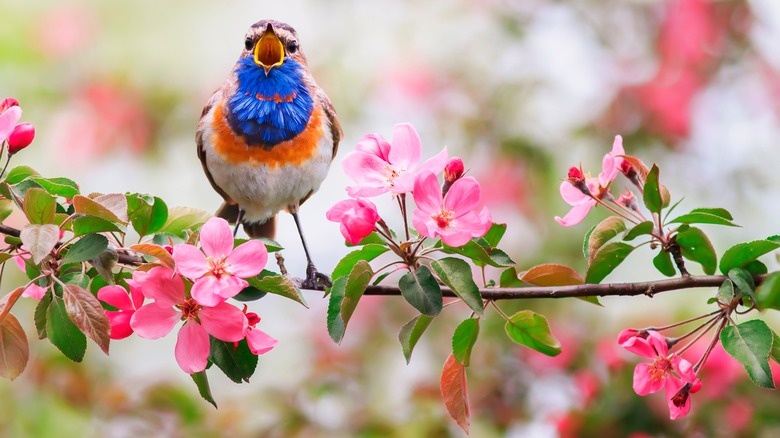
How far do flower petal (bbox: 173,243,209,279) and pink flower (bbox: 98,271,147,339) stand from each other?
4.4 inches

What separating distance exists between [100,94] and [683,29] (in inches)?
108

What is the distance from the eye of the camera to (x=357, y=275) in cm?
126

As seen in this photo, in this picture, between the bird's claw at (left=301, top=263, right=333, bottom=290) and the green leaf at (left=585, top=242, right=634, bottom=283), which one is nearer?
the green leaf at (left=585, top=242, right=634, bottom=283)

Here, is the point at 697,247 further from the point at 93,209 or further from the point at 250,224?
the point at 250,224

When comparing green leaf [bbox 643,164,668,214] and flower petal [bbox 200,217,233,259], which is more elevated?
green leaf [bbox 643,164,668,214]

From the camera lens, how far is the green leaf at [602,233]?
4.61 ft

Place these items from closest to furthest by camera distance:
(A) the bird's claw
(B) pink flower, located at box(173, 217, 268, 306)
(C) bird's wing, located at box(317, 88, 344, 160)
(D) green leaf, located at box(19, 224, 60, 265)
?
(D) green leaf, located at box(19, 224, 60, 265) → (B) pink flower, located at box(173, 217, 268, 306) → (A) the bird's claw → (C) bird's wing, located at box(317, 88, 344, 160)

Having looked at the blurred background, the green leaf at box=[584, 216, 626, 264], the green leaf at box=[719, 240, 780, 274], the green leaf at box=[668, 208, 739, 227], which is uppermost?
the green leaf at box=[668, 208, 739, 227]

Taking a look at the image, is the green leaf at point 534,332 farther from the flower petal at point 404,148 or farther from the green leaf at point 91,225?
the green leaf at point 91,225

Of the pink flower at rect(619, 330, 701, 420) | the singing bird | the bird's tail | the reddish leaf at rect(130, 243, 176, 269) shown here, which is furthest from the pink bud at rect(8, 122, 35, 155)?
the bird's tail

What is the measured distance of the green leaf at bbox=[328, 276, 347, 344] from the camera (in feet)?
4.23

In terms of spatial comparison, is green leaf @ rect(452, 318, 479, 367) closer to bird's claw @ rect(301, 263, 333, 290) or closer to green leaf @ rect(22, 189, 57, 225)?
bird's claw @ rect(301, 263, 333, 290)

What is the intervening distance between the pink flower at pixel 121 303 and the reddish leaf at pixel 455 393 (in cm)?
49

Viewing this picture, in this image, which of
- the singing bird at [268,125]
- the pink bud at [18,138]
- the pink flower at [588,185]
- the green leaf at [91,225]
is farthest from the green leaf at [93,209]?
the singing bird at [268,125]
